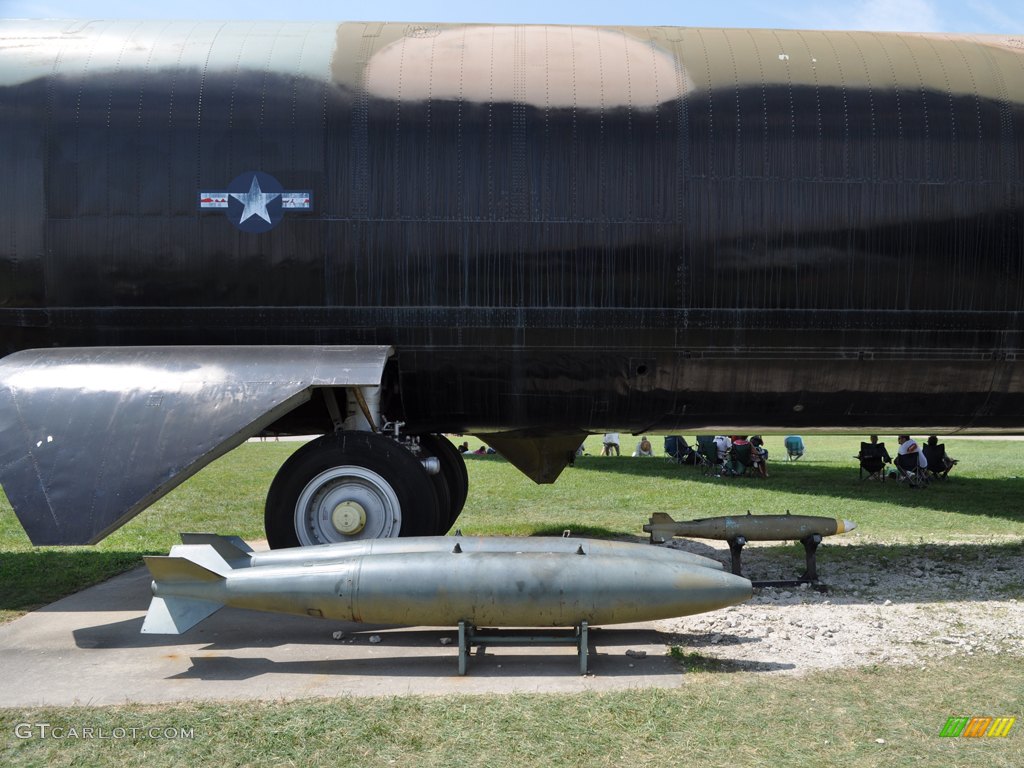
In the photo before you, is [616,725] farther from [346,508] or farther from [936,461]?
[936,461]

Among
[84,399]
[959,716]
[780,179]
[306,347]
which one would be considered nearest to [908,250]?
[780,179]

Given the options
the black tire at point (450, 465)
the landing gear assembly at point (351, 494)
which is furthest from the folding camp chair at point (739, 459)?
the landing gear assembly at point (351, 494)

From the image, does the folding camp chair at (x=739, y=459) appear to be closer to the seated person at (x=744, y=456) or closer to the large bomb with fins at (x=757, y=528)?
the seated person at (x=744, y=456)

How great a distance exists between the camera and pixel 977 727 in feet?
16.2

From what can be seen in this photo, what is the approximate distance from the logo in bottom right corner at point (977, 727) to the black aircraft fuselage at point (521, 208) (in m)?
3.78

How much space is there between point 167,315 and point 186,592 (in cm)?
275

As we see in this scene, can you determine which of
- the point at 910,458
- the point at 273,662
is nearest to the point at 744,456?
the point at 910,458

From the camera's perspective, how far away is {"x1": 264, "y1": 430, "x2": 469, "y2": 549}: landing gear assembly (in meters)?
7.36

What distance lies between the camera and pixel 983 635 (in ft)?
22.0

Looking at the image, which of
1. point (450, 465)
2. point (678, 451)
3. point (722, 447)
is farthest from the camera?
point (678, 451)

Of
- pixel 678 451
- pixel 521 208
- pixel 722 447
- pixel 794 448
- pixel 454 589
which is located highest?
pixel 521 208

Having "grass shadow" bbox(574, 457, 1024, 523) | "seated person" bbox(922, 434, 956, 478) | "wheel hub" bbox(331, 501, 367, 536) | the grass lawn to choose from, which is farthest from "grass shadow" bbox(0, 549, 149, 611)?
"seated person" bbox(922, 434, 956, 478)

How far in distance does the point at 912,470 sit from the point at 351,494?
1592 cm

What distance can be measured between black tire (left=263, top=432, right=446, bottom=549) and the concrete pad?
2.56ft
